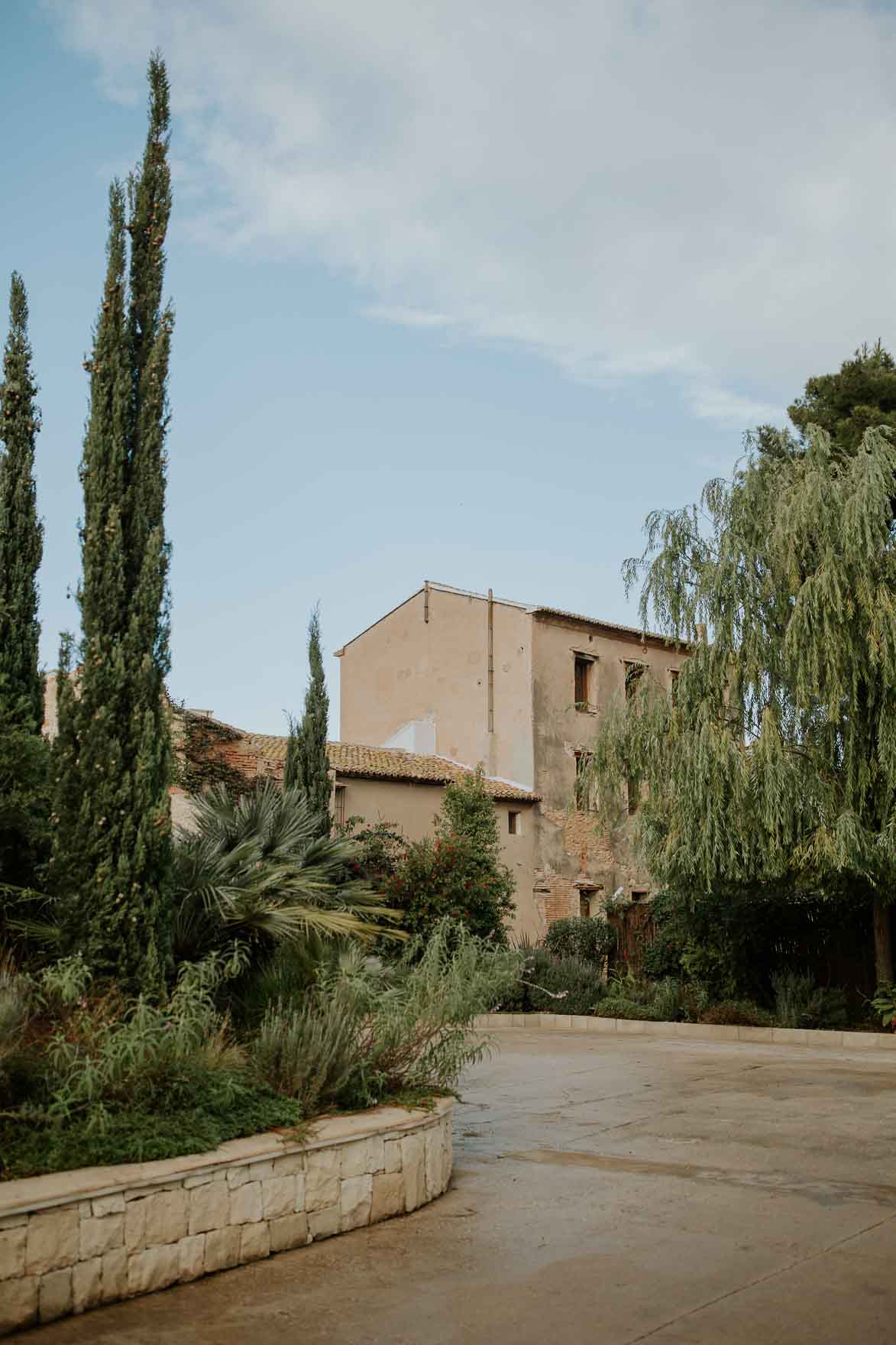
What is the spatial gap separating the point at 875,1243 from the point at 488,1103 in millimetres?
5403

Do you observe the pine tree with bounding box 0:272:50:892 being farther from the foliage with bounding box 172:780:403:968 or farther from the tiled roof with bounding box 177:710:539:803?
the tiled roof with bounding box 177:710:539:803

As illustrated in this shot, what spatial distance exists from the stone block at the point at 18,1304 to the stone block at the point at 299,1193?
143 cm

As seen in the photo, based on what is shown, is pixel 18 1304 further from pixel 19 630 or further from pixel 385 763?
pixel 385 763

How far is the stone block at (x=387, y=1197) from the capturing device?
6207mm

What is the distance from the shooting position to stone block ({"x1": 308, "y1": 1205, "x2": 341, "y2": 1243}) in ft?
19.1

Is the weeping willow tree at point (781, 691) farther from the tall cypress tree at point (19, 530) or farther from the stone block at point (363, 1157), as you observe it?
the stone block at point (363, 1157)

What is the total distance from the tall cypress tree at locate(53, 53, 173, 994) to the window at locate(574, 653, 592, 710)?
25344 millimetres

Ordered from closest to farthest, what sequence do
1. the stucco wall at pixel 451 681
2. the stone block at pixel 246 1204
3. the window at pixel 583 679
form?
the stone block at pixel 246 1204, the stucco wall at pixel 451 681, the window at pixel 583 679

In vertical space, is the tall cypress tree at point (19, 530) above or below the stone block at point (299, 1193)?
above

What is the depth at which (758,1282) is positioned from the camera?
4984mm

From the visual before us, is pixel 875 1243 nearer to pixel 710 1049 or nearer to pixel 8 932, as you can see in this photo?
pixel 8 932

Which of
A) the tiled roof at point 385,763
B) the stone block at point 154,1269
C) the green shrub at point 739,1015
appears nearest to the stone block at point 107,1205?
the stone block at point 154,1269

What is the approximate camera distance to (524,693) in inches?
1240

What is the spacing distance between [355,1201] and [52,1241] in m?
1.86
